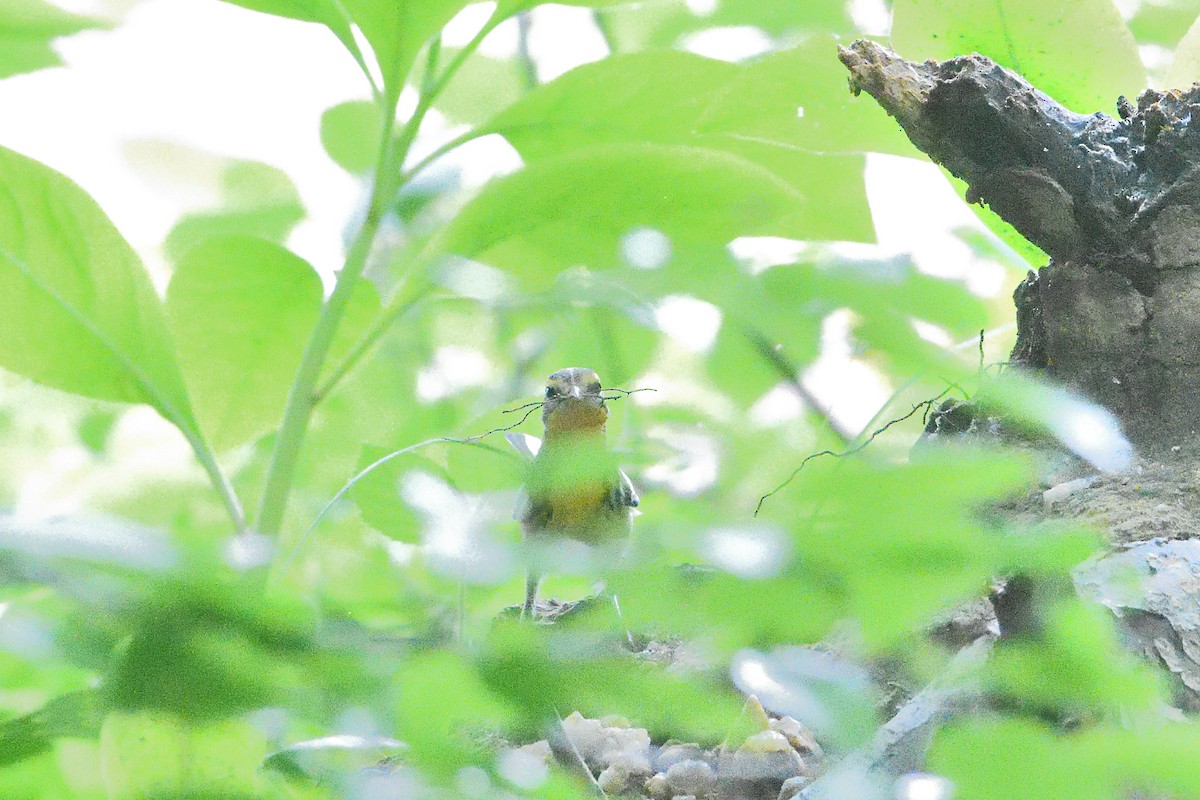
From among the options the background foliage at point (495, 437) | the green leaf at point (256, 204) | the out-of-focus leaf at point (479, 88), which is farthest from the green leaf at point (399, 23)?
the out-of-focus leaf at point (479, 88)

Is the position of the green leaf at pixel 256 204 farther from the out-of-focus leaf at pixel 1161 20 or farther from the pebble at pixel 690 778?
the out-of-focus leaf at pixel 1161 20

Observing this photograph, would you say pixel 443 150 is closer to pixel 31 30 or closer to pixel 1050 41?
pixel 31 30

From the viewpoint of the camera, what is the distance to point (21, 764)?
0.25m

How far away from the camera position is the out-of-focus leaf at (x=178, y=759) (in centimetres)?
20

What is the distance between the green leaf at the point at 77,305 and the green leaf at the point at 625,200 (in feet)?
0.77

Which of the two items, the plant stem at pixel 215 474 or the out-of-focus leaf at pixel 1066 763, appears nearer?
the out-of-focus leaf at pixel 1066 763

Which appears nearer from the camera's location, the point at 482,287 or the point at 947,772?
the point at 947,772

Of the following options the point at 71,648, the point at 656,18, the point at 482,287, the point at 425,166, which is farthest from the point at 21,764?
the point at 656,18

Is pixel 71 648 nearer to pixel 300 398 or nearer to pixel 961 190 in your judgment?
pixel 300 398

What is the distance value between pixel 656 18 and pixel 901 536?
117 centimetres

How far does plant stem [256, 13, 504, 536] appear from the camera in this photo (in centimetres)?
75

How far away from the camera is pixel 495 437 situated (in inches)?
21.8

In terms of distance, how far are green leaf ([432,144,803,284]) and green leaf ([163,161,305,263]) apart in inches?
16.7

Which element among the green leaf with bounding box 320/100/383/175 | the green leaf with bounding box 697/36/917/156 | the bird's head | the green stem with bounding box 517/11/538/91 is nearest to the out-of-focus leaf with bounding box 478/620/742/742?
the bird's head
